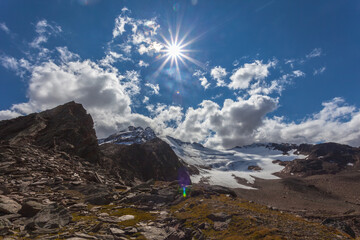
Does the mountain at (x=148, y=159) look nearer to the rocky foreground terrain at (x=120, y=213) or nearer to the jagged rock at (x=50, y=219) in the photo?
the rocky foreground terrain at (x=120, y=213)

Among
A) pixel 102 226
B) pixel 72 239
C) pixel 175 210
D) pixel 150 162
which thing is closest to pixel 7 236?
pixel 72 239

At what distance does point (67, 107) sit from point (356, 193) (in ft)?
741

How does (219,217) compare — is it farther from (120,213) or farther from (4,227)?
(4,227)

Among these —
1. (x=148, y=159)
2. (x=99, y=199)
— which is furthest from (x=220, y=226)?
(x=148, y=159)

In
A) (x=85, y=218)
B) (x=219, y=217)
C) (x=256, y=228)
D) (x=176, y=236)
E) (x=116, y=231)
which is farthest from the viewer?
(x=85, y=218)

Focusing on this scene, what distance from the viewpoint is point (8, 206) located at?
12750mm

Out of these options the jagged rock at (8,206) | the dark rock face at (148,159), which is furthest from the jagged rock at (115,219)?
the dark rock face at (148,159)

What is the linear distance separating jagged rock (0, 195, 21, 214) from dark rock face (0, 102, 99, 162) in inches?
1310

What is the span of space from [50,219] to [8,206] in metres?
4.26

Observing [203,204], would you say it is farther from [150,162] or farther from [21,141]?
[150,162]

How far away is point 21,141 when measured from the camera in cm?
4181

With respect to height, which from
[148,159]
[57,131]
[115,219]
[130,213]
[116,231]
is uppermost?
[148,159]

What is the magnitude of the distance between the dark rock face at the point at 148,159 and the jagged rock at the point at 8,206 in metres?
128

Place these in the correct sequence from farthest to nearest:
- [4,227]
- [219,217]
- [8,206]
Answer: [8,206], [219,217], [4,227]
